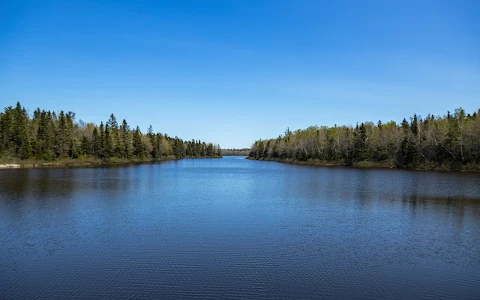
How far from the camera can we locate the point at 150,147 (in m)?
131

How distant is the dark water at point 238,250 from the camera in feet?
34.1

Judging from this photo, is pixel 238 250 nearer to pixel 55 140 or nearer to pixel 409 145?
pixel 409 145

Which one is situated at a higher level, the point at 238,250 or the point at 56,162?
the point at 56,162

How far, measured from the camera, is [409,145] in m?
76.2

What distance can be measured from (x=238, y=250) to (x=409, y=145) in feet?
241

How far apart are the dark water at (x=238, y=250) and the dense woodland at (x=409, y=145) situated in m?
47.7

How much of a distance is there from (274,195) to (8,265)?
73.4 ft

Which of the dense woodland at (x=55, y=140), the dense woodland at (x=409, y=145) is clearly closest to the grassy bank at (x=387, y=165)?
the dense woodland at (x=409, y=145)

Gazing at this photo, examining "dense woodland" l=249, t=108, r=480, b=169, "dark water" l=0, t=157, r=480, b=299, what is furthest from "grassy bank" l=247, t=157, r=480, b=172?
"dark water" l=0, t=157, r=480, b=299

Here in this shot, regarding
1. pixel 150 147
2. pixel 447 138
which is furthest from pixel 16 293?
pixel 150 147

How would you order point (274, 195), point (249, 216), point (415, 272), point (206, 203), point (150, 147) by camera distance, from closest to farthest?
point (415, 272)
point (249, 216)
point (206, 203)
point (274, 195)
point (150, 147)

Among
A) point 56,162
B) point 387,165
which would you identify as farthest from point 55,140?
point 387,165

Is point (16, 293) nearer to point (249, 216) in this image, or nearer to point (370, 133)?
point (249, 216)

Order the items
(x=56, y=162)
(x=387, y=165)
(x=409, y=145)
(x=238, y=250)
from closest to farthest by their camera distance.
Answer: (x=238, y=250), (x=409, y=145), (x=56, y=162), (x=387, y=165)
